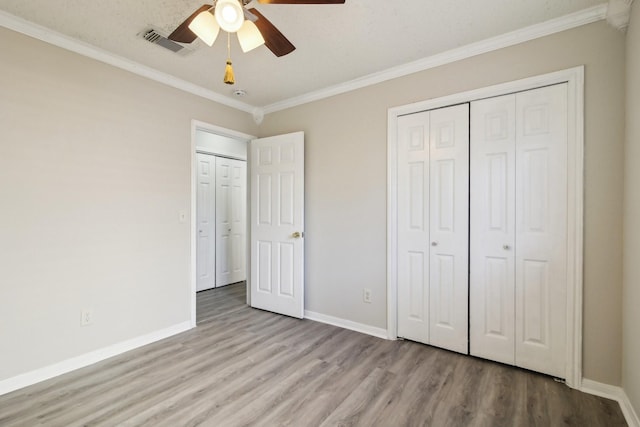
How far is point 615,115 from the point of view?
1.96 m

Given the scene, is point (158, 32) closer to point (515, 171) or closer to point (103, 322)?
point (103, 322)

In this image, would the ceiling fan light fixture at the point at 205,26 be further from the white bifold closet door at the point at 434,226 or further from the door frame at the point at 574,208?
the door frame at the point at 574,208

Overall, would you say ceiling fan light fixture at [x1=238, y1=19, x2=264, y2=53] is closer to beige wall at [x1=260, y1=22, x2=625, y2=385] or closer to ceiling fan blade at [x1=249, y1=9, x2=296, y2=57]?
ceiling fan blade at [x1=249, y1=9, x2=296, y2=57]

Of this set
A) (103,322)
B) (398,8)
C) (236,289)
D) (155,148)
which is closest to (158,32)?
(155,148)

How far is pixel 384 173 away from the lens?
9.61 feet

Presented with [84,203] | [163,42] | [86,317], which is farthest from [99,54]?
[86,317]

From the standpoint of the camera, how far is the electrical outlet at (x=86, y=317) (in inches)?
95.5

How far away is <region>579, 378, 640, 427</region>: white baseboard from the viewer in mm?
1753

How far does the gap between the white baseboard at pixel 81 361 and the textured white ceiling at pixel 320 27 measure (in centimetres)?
250

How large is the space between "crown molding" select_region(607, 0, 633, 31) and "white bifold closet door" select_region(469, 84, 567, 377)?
41 centimetres

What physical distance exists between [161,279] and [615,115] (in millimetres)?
3829

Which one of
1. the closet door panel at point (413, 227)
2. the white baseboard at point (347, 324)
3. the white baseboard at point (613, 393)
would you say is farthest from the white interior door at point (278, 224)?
the white baseboard at point (613, 393)

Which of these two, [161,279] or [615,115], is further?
[161,279]

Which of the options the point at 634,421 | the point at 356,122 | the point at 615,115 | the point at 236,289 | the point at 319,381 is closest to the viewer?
the point at 634,421
